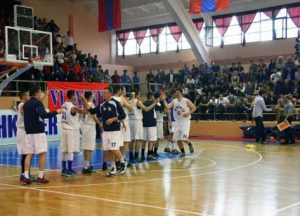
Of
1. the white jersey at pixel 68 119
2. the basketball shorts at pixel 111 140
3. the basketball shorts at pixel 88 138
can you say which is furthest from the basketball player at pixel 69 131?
the basketball shorts at pixel 111 140

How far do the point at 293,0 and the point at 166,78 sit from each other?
9174mm

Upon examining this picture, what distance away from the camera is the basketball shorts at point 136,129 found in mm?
12617

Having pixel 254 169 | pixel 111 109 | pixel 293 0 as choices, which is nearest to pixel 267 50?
pixel 293 0

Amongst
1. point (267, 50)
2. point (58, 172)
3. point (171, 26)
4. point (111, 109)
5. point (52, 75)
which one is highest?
point (171, 26)

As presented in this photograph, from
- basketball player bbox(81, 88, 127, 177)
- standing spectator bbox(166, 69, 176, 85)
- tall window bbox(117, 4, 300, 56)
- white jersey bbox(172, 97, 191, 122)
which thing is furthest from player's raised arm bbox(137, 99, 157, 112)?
tall window bbox(117, 4, 300, 56)

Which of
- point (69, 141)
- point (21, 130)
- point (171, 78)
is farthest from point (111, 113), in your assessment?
point (171, 78)

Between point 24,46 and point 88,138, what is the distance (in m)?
8.07

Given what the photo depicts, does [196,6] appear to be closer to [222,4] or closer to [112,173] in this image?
[222,4]

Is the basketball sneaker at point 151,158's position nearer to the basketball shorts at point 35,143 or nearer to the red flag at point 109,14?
the basketball shorts at point 35,143

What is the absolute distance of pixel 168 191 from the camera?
824 centimetres

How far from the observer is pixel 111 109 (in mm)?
9938

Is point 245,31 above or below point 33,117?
above

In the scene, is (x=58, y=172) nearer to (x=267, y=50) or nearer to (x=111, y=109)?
(x=111, y=109)

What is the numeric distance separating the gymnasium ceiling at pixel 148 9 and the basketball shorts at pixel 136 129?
17.7m
